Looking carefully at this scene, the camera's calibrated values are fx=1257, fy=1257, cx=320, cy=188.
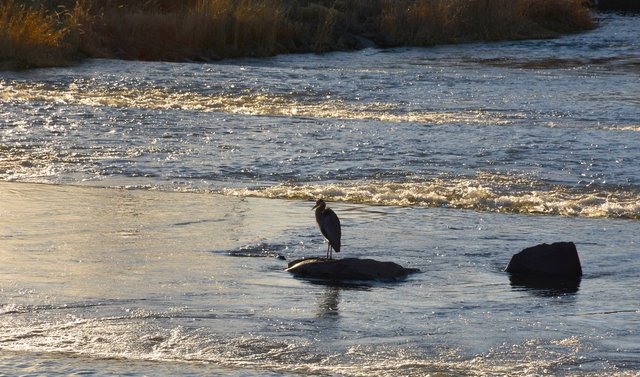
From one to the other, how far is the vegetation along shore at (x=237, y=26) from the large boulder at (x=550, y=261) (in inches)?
661

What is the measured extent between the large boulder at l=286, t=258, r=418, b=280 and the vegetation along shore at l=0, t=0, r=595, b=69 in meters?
16.4

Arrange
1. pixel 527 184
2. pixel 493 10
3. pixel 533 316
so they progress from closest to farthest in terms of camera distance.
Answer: pixel 533 316
pixel 527 184
pixel 493 10

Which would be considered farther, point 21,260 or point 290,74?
point 290,74

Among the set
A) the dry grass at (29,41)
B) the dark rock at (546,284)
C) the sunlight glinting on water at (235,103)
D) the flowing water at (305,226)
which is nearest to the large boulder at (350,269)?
the flowing water at (305,226)

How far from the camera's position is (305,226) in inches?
359

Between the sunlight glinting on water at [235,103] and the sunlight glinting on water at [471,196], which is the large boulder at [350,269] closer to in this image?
the sunlight glinting on water at [471,196]

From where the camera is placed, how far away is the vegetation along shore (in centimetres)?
2425

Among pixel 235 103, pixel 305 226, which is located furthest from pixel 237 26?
pixel 305 226

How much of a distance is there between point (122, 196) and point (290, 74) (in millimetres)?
12424

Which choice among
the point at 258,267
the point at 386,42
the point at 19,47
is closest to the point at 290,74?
the point at 19,47

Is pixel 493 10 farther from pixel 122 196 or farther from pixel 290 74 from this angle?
pixel 122 196

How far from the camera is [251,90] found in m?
20.1

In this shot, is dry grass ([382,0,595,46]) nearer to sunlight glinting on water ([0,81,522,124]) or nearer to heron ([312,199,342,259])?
sunlight glinting on water ([0,81,522,124])

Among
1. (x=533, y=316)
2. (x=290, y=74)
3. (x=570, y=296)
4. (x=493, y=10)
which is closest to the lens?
(x=533, y=316)
